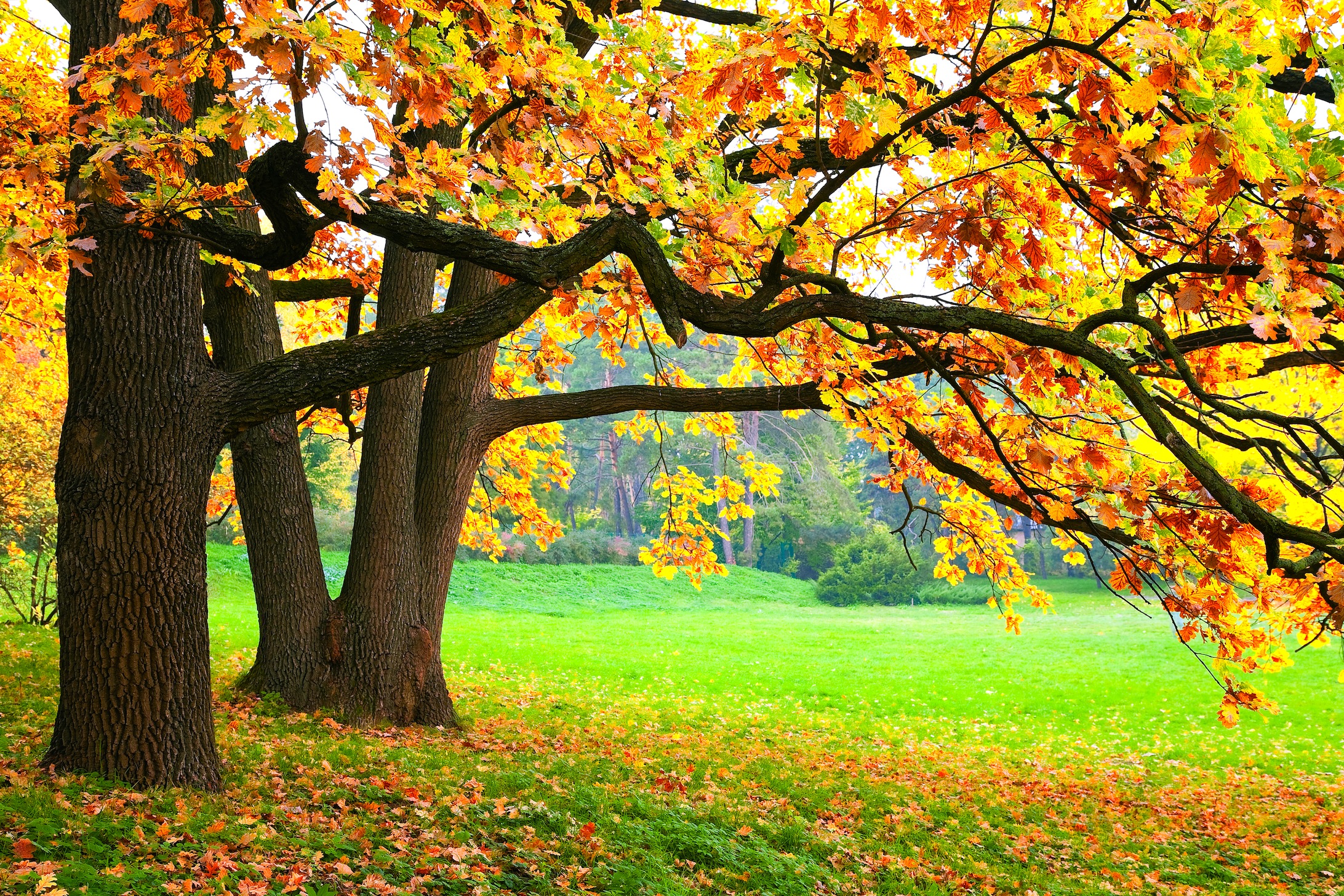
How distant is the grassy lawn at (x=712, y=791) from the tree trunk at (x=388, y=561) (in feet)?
1.60

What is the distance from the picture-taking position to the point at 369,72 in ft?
13.1

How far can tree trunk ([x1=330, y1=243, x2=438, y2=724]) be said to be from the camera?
7539 millimetres

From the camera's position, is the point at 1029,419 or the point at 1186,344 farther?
the point at 1186,344

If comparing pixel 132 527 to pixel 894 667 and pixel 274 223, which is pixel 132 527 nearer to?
pixel 274 223

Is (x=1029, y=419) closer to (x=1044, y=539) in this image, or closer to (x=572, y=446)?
(x=572, y=446)

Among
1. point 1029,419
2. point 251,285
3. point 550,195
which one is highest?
point 550,195

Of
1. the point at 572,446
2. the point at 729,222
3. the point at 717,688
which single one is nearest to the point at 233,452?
the point at 729,222

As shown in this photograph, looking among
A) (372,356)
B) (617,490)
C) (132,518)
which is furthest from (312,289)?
(617,490)

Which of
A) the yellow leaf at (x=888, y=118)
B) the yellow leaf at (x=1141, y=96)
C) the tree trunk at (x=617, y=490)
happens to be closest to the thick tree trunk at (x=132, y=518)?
the yellow leaf at (x=888, y=118)

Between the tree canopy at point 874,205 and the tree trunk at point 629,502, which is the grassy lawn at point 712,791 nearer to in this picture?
the tree canopy at point 874,205

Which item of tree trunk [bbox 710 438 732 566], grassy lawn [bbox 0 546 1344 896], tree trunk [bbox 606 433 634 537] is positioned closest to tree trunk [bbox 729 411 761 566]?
tree trunk [bbox 710 438 732 566]

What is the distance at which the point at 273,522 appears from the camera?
736 cm

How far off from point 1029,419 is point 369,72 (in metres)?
3.72

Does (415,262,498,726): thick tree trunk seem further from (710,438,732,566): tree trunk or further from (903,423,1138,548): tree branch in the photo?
(710,438,732,566): tree trunk
